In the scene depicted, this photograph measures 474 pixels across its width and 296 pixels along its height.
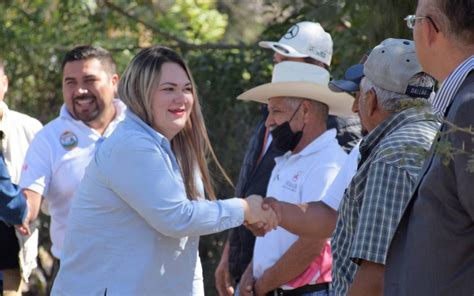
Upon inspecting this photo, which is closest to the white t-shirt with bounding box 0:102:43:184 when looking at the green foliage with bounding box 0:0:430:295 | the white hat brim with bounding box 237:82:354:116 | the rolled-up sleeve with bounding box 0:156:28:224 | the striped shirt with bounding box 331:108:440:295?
the rolled-up sleeve with bounding box 0:156:28:224

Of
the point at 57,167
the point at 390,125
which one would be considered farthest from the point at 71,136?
the point at 390,125

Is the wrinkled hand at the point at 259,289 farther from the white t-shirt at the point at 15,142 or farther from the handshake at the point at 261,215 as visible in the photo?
the white t-shirt at the point at 15,142

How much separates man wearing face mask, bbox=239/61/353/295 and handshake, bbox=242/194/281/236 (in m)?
0.34

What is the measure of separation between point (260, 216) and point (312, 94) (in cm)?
98

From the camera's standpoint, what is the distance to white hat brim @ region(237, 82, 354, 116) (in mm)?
5191

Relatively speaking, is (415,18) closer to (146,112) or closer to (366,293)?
(366,293)

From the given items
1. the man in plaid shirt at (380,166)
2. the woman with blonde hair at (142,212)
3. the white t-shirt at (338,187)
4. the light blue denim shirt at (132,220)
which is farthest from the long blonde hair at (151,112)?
the man in plaid shirt at (380,166)

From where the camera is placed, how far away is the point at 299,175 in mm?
4926

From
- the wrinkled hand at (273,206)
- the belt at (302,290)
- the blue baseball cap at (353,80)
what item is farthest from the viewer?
the belt at (302,290)

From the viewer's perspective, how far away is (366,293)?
10.3 feet

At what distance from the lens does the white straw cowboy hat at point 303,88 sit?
17.1ft

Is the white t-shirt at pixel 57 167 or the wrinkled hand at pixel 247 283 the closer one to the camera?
the wrinkled hand at pixel 247 283

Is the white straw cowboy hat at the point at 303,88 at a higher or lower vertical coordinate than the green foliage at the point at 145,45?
higher

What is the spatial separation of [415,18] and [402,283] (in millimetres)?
762
